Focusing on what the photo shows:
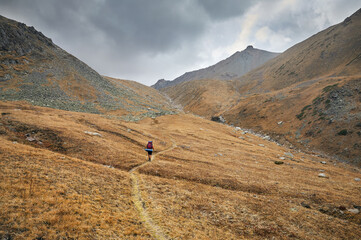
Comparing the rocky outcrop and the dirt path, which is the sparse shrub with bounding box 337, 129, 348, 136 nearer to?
the dirt path

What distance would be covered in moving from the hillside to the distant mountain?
56.1 m

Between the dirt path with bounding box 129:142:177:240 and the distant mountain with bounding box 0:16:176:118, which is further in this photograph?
the distant mountain with bounding box 0:16:176:118

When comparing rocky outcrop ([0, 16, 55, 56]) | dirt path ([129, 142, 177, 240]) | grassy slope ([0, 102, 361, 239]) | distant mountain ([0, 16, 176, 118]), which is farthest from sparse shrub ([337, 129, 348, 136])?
rocky outcrop ([0, 16, 55, 56])

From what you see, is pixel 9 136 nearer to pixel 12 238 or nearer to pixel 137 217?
pixel 12 238

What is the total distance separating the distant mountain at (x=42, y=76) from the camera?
57228 millimetres

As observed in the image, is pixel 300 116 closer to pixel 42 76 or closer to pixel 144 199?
pixel 144 199

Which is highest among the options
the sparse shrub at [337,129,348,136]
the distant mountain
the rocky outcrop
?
the rocky outcrop

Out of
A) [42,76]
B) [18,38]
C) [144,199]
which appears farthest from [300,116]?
[18,38]

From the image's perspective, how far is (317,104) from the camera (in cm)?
6362

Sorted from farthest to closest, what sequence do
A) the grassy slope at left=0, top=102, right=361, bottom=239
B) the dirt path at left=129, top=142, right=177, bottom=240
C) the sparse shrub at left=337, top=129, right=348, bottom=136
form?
the sparse shrub at left=337, top=129, right=348, bottom=136
the dirt path at left=129, top=142, right=177, bottom=240
the grassy slope at left=0, top=102, right=361, bottom=239

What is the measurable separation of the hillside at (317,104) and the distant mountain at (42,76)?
56.1 meters

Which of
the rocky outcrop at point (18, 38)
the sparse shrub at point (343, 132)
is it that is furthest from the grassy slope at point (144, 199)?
the rocky outcrop at point (18, 38)

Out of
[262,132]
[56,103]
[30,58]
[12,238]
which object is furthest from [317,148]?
[30,58]

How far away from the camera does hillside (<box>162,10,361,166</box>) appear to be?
153 feet
